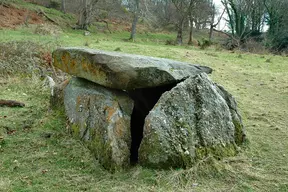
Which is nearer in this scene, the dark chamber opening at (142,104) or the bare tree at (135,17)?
the dark chamber opening at (142,104)

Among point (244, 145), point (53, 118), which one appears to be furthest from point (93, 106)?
point (244, 145)

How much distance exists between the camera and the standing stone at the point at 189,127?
422 centimetres

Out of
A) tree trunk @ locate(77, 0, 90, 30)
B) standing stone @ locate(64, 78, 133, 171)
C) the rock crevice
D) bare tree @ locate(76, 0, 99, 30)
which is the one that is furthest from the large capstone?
bare tree @ locate(76, 0, 99, 30)

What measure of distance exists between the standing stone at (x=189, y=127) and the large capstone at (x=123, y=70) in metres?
0.31

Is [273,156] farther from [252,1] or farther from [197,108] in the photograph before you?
A: [252,1]

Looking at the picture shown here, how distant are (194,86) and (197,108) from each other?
37 cm

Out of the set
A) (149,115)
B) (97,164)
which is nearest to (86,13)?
(149,115)

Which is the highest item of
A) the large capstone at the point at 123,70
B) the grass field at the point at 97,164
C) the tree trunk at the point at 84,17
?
the tree trunk at the point at 84,17

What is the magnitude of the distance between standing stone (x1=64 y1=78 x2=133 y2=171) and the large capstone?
0.26 m

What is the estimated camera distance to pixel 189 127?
4555 millimetres

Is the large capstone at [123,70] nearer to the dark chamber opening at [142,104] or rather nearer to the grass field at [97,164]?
the dark chamber opening at [142,104]

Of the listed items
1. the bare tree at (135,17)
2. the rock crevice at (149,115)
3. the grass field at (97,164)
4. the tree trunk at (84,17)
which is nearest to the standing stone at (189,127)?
the rock crevice at (149,115)

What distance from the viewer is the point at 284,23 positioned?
32.6 meters

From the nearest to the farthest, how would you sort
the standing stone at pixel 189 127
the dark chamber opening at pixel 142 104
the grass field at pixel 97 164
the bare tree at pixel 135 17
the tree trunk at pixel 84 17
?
the grass field at pixel 97 164
the standing stone at pixel 189 127
the dark chamber opening at pixel 142 104
the bare tree at pixel 135 17
the tree trunk at pixel 84 17
